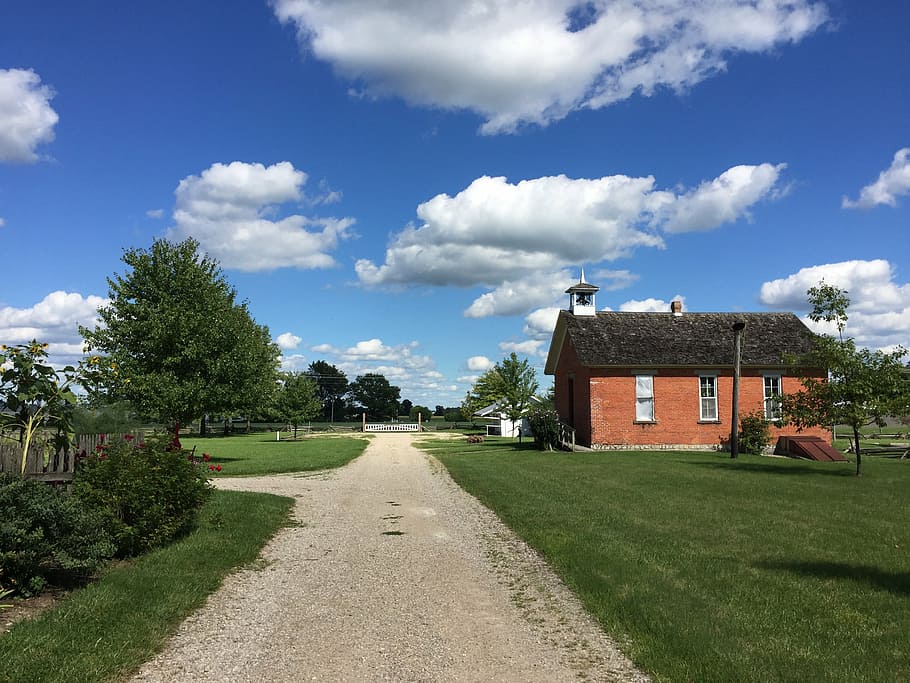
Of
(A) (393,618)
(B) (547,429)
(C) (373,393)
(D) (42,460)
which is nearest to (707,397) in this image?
(B) (547,429)

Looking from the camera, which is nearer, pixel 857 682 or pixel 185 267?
pixel 857 682

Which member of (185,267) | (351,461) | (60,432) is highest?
(185,267)

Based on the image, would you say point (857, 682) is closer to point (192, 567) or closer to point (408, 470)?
point (192, 567)

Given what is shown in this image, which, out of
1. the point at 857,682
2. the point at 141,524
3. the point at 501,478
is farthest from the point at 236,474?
the point at 857,682

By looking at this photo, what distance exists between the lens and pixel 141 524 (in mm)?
8484

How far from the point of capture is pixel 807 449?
27.3 meters

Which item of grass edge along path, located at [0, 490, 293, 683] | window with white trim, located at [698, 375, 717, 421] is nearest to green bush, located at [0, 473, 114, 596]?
grass edge along path, located at [0, 490, 293, 683]

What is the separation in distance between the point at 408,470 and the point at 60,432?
14.9 m

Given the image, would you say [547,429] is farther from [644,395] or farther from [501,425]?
[501,425]

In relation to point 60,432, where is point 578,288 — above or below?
above

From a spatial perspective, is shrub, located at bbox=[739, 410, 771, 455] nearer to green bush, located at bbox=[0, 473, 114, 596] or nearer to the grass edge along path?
the grass edge along path

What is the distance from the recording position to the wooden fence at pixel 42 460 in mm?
7918

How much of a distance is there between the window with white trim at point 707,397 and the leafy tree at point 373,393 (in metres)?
98.7

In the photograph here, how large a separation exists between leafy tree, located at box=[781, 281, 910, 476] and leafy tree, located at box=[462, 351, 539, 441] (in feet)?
105
